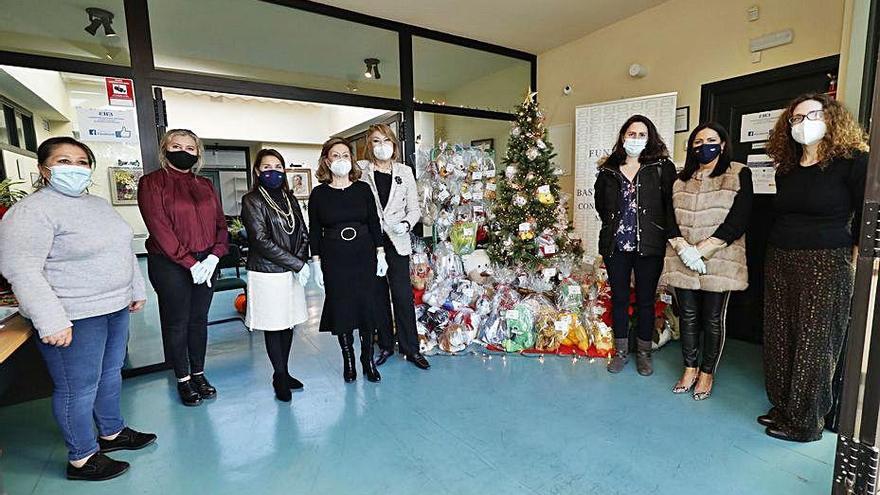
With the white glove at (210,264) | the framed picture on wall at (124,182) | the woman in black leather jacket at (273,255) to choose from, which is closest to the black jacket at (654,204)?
the woman in black leather jacket at (273,255)

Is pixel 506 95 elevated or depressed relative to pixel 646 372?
elevated

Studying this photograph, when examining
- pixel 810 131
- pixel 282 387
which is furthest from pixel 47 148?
pixel 810 131

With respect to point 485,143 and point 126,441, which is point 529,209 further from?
point 126,441

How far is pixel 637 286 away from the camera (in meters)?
2.78

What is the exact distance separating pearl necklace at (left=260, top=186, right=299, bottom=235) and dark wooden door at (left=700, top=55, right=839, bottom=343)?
324 centimetres

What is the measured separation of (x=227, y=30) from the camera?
3.48 meters

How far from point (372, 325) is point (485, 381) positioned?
2.71 feet

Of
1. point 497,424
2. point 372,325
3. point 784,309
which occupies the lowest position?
point 497,424

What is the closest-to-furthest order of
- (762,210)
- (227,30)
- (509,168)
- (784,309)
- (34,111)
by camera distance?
(784,309)
(34,111)
(762,210)
(227,30)
(509,168)

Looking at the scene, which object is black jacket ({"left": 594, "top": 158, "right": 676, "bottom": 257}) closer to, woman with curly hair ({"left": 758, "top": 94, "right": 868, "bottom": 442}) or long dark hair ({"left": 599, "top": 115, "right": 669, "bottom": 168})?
long dark hair ({"left": 599, "top": 115, "right": 669, "bottom": 168})

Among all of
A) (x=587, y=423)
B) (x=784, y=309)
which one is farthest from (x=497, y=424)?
(x=784, y=309)

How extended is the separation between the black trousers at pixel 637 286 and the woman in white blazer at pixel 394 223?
1367 millimetres

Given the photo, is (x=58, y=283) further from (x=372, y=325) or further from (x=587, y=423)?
(x=587, y=423)

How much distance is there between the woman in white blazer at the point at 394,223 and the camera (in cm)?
291
